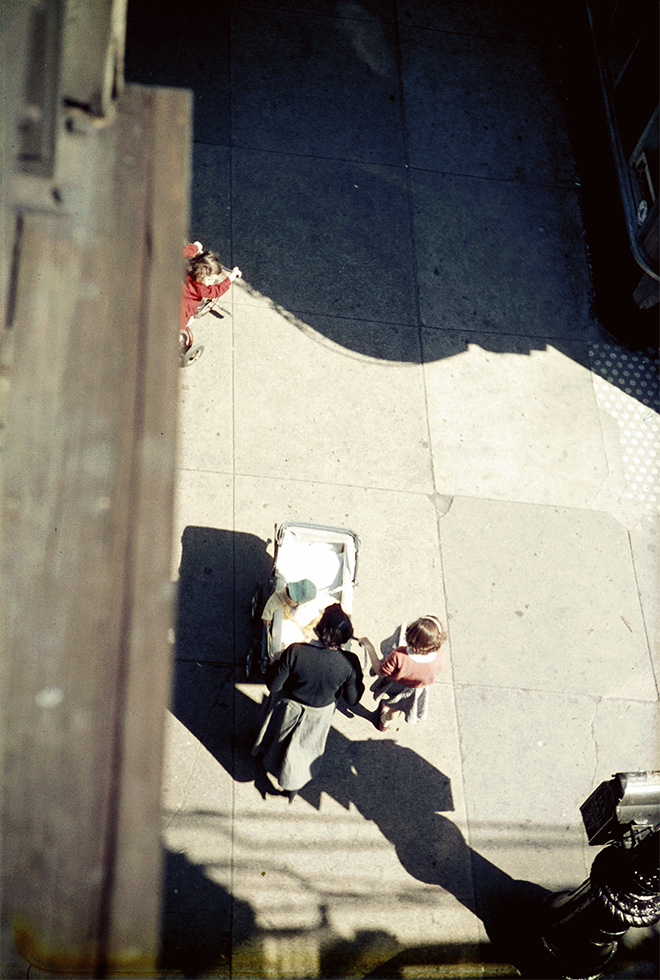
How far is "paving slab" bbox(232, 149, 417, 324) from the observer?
7.35 m

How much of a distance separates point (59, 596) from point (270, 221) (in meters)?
6.77

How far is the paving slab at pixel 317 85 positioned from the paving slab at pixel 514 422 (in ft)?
8.23

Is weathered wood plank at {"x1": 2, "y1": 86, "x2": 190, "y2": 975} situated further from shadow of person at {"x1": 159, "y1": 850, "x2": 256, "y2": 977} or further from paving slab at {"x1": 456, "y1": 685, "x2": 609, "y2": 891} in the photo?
paving slab at {"x1": 456, "y1": 685, "x2": 609, "y2": 891}

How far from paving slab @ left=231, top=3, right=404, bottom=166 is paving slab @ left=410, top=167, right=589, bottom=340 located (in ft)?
2.62

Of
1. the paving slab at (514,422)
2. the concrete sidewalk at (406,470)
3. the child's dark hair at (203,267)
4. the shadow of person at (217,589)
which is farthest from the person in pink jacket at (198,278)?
the paving slab at (514,422)

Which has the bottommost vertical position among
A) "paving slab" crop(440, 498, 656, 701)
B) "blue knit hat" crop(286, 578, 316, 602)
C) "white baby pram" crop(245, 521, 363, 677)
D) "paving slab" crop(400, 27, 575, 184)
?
"paving slab" crop(440, 498, 656, 701)

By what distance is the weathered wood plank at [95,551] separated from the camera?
1.24 m

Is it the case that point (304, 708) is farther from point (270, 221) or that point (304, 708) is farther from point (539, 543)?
point (270, 221)

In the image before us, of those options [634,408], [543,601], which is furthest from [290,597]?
[634,408]

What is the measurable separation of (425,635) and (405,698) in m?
0.79

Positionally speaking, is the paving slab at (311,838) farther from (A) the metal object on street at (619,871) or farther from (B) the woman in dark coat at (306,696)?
(A) the metal object on street at (619,871)

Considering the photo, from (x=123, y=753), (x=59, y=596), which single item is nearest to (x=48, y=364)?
(x=59, y=596)

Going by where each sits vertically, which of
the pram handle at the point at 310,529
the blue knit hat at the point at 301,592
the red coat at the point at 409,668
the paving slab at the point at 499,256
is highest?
the paving slab at the point at 499,256

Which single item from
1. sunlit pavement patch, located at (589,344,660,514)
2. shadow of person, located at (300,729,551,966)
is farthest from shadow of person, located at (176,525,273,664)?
sunlit pavement patch, located at (589,344,660,514)
